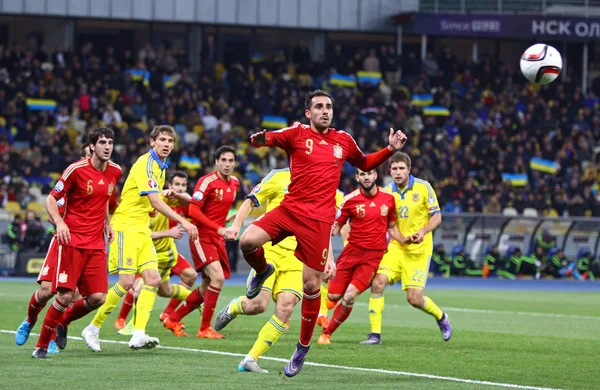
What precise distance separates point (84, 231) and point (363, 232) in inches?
173

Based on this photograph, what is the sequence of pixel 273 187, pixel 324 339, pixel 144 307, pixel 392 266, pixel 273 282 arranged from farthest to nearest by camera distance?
pixel 392 266, pixel 324 339, pixel 144 307, pixel 273 282, pixel 273 187

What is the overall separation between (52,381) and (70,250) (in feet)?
6.39

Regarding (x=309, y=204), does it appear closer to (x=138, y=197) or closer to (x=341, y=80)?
(x=138, y=197)

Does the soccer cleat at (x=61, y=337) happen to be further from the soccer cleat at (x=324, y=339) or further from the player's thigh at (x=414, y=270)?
the player's thigh at (x=414, y=270)

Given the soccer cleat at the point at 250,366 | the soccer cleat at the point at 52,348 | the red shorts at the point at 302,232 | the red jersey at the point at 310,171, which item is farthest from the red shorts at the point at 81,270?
the red jersey at the point at 310,171

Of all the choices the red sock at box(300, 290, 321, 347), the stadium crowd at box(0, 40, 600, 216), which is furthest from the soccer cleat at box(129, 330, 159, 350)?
the stadium crowd at box(0, 40, 600, 216)

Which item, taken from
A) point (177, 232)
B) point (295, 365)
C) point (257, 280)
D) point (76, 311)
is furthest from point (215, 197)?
point (295, 365)

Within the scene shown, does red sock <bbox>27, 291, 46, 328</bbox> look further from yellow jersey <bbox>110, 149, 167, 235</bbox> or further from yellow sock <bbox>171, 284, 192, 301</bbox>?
yellow sock <bbox>171, 284, 192, 301</bbox>

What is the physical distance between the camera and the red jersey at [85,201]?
10.9 metres

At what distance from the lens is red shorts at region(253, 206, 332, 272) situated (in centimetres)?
957

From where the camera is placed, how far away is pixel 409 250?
14.0m

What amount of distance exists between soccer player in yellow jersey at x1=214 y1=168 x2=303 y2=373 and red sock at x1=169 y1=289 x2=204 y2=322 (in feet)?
5.92

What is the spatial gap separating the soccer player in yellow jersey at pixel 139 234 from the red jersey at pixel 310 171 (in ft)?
7.95

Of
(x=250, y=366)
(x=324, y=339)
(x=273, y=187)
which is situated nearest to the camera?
(x=250, y=366)
